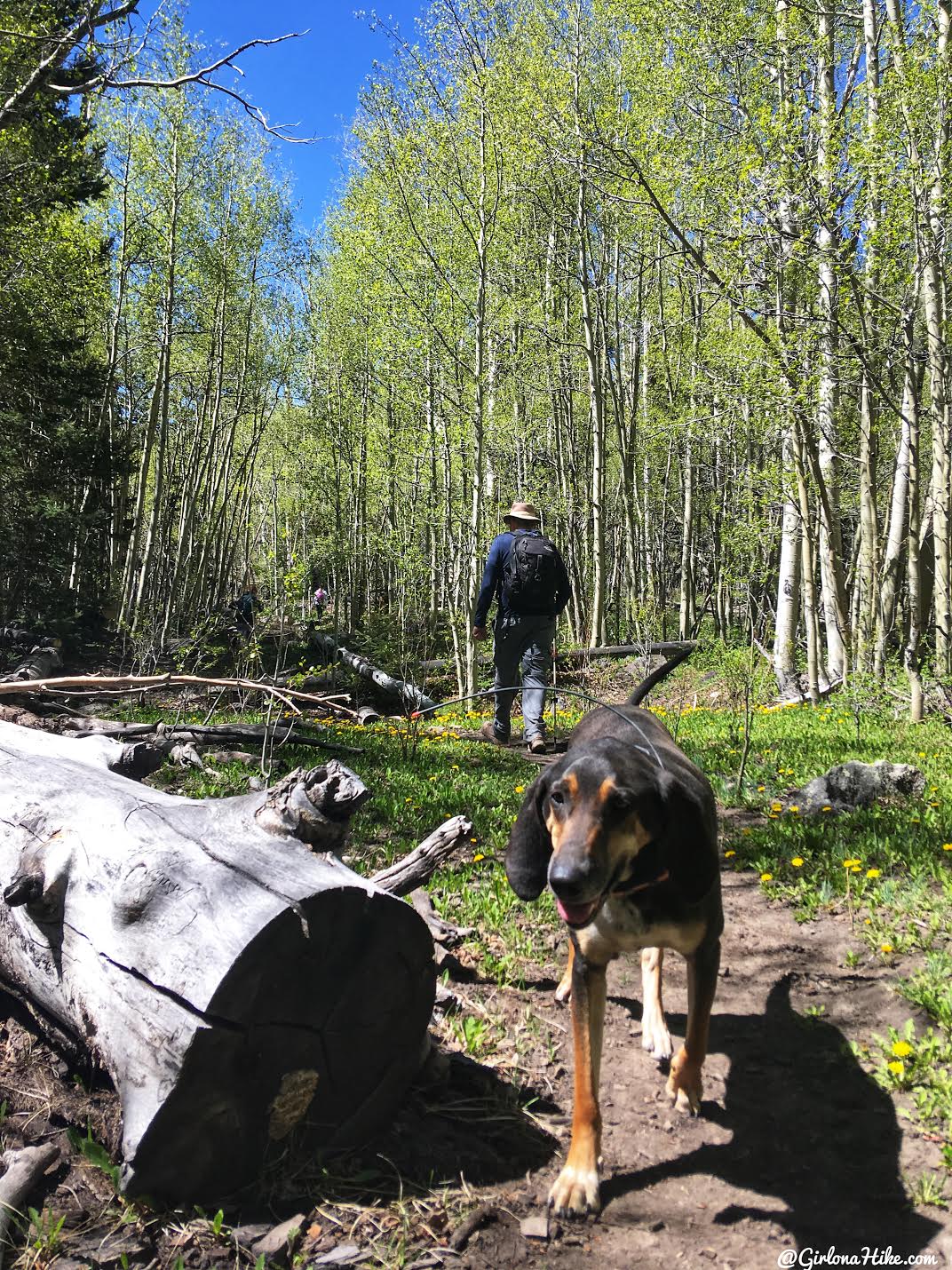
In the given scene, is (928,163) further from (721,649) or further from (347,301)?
(347,301)

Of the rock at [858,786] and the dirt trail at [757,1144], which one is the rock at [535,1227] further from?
the rock at [858,786]

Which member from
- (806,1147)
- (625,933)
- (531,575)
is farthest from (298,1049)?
(531,575)

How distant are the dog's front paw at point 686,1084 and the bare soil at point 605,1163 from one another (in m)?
0.05

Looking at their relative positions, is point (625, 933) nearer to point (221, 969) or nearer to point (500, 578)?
point (221, 969)

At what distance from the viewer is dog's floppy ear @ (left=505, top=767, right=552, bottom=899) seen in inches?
106

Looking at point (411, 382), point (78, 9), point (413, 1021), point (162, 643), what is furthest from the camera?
point (411, 382)

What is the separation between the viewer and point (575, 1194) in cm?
218

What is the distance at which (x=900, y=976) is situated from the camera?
10.3ft

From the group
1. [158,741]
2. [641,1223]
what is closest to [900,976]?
[641,1223]

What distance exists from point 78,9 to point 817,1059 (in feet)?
35.1

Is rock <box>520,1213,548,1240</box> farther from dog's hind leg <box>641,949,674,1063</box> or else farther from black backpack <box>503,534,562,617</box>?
black backpack <box>503,534,562,617</box>

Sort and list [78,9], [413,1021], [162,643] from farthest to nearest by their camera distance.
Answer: [162,643], [78,9], [413,1021]

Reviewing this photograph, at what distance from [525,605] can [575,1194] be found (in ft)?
20.1

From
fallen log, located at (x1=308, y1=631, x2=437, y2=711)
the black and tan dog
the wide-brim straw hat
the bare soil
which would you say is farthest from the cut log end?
fallen log, located at (x1=308, y1=631, x2=437, y2=711)
